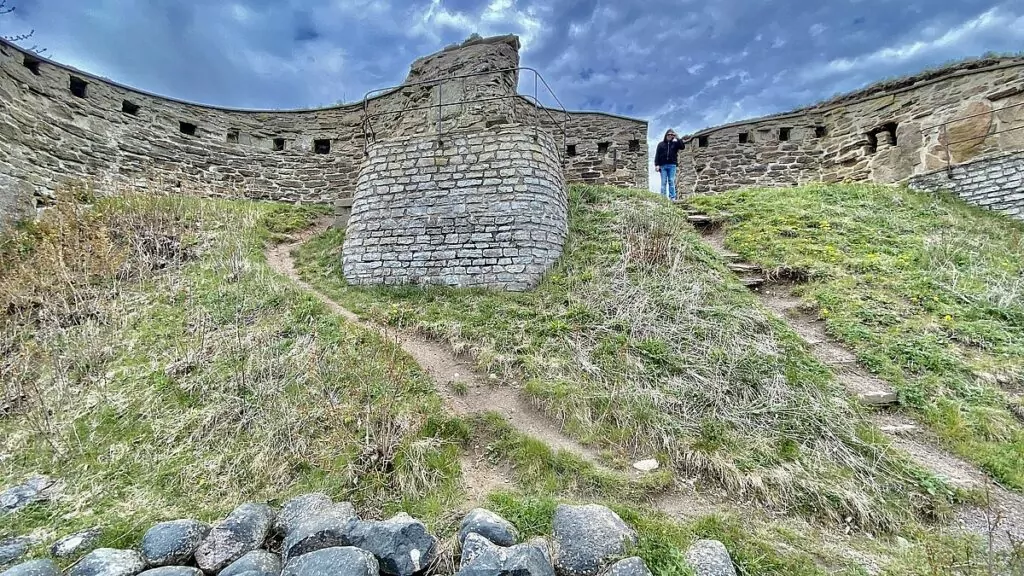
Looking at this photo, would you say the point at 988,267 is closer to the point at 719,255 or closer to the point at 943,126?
the point at 719,255

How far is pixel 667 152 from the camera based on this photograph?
35.0 ft

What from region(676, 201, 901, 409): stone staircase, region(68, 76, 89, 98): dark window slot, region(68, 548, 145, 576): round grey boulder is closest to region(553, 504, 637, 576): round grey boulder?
region(68, 548, 145, 576): round grey boulder

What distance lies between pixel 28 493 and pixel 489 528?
3546mm

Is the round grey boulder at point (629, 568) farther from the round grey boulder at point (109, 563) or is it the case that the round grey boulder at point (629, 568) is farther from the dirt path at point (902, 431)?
the round grey boulder at point (109, 563)

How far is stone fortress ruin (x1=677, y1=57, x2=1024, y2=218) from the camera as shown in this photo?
852 cm

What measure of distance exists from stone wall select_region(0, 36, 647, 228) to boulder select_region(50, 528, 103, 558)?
257 inches

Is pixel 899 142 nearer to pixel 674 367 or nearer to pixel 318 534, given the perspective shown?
pixel 674 367

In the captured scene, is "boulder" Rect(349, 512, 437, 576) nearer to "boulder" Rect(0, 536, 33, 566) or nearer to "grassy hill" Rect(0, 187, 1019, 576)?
"grassy hill" Rect(0, 187, 1019, 576)

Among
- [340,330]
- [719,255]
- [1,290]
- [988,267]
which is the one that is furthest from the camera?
[719,255]

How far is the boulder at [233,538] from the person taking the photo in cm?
286

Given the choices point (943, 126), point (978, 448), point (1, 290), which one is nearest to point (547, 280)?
point (978, 448)

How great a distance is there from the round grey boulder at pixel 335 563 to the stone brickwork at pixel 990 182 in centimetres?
1173

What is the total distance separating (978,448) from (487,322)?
15.3 ft

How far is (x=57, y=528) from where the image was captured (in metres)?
3.09
